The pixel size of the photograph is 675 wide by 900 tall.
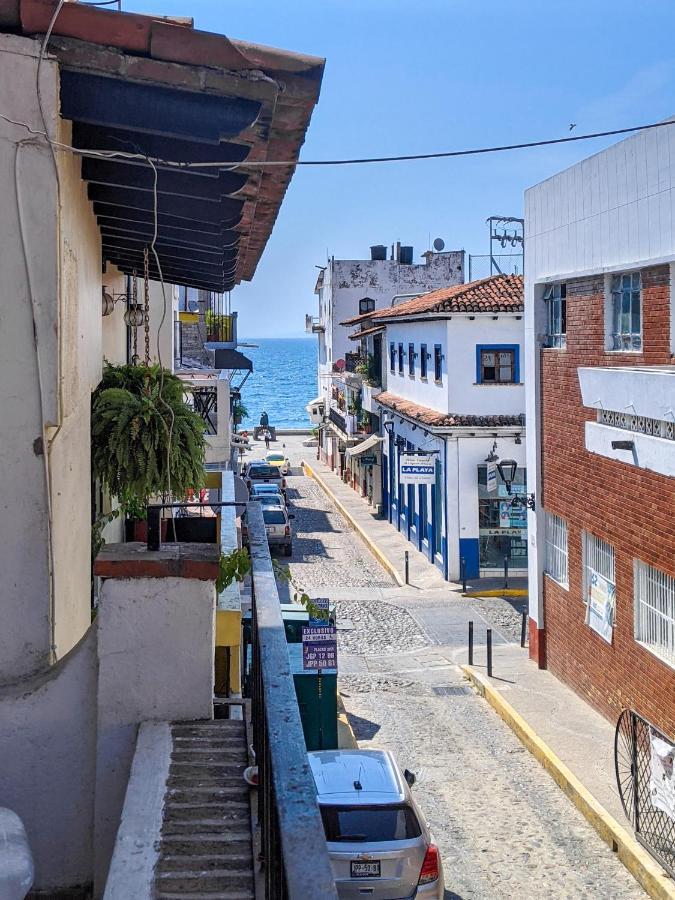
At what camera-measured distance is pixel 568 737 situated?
53.6ft

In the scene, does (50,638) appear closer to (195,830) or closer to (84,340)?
(195,830)

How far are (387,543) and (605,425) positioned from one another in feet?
65.7

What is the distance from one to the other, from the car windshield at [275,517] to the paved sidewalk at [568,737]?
12.5m

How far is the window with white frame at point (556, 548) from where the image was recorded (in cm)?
1934

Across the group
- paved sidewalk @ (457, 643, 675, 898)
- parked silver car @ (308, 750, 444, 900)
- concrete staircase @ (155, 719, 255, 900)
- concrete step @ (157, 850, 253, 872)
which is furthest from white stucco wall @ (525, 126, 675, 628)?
concrete step @ (157, 850, 253, 872)

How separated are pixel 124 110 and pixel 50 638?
91.3 inches

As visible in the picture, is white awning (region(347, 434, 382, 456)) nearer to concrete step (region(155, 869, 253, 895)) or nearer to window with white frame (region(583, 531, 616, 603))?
window with white frame (region(583, 531, 616, 603))

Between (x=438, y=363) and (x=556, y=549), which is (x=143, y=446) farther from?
(x=438, y=363)

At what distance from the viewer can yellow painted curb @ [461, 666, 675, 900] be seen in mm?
11461

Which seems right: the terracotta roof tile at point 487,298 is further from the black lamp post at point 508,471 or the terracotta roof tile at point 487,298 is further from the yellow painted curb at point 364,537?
the yellow painted curb at point 364,537

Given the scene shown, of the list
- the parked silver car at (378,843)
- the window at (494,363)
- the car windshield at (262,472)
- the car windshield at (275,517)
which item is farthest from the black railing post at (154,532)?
the car windshield at (262,472)

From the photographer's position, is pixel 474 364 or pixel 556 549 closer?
pixel 556 549

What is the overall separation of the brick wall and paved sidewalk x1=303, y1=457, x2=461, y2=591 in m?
9.30

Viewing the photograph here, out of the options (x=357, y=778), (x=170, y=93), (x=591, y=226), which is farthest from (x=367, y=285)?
(x=170, y=93)
